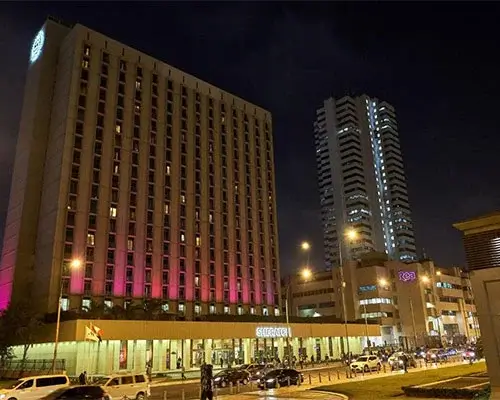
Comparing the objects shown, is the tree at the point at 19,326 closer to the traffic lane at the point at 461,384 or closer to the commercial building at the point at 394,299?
the traffic lane at the point at 461,384

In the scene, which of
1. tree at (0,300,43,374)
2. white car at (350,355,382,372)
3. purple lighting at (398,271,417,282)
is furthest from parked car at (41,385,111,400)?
purple lighting at (398,271,417,282)

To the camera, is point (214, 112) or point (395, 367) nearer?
point (395, 367)

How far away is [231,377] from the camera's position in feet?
144

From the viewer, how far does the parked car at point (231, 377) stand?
1700 inches

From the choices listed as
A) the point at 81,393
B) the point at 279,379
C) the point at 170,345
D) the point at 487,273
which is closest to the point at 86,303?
the point at 170,345

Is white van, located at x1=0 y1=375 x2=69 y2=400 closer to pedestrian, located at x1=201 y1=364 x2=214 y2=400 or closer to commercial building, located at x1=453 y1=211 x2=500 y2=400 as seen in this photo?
pedestrian, located at x1=201 y1=364 x2=214 y2=400

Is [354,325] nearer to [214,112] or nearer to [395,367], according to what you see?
[395,367]

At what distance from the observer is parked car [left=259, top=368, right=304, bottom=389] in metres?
39.6

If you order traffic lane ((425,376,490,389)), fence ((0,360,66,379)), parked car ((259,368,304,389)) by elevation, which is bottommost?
traffic lane ((425,376,490,389))

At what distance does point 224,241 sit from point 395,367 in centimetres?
5219

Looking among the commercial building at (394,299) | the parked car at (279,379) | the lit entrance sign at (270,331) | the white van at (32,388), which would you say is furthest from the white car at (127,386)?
the commercial building at (394,299)

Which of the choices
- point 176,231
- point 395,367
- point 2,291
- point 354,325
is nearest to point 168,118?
point 176,231

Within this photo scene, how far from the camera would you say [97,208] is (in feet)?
269

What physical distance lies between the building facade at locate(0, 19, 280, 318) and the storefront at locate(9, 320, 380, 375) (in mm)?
11347
